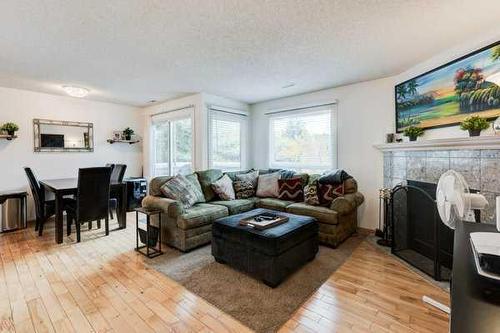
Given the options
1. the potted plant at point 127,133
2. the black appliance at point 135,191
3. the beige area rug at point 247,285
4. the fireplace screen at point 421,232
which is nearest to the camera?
the beige area rug at point 247,285

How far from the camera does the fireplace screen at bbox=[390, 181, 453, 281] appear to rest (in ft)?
7.99

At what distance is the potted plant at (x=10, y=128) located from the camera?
409cm

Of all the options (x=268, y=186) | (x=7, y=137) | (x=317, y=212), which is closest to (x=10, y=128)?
(x=7, y=137)

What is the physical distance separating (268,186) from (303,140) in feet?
3.86

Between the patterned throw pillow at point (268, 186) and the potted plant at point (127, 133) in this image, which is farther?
the potted plant at point (127, 133)

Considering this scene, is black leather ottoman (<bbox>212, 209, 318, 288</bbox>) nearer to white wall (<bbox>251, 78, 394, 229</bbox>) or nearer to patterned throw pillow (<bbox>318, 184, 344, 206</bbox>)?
patterned throw pillow (<bbox>318, 184, 344, 206</bbox>)

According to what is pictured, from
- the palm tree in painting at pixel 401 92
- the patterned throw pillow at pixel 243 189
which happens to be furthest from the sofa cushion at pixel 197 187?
the palm tree in painting at pixel 401 92

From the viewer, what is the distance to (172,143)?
5.46m

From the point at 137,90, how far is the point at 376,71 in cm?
399

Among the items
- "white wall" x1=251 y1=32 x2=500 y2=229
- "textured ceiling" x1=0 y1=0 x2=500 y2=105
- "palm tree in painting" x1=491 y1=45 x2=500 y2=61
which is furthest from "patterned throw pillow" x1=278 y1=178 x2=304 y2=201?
"palm tree in painting" x1=491 y1=45 x2=500 y2=61

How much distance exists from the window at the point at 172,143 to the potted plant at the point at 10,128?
→ 2.42 metres

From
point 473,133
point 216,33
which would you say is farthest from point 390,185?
point 216,33

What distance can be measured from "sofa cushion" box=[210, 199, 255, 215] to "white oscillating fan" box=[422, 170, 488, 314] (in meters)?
2.62

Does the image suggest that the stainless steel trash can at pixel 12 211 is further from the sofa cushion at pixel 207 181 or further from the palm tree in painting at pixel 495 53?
the palm tree in painting at pixel 495 53
